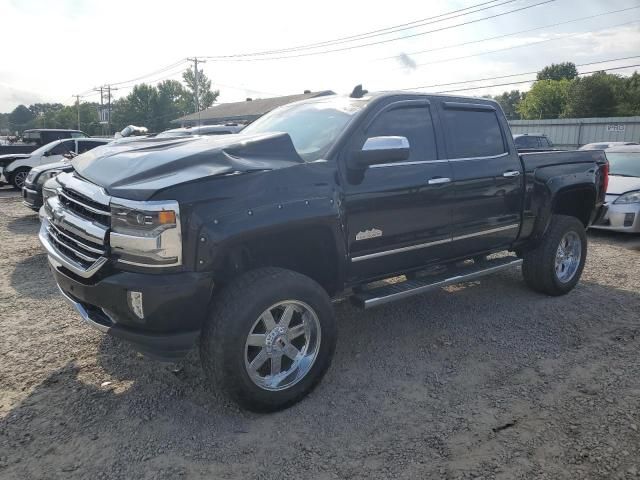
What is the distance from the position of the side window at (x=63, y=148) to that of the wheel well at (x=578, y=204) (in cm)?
1393

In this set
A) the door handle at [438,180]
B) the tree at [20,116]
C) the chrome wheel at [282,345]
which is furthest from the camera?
the tree at [20,116]

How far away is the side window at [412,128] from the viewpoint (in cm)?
397

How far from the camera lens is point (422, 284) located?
409cm

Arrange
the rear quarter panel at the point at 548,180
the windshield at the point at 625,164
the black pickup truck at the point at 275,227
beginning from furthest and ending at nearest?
the windshield at the point at 625,164 < the rear quarter panel at the point at 548,180 < the black pickup truck at the point at 275,227

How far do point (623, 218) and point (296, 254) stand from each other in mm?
7102

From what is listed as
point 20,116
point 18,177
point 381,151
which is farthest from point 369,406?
point 20,116

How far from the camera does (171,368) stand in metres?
3.80

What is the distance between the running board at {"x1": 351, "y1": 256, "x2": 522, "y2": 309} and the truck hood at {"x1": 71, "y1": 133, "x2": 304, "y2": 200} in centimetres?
114

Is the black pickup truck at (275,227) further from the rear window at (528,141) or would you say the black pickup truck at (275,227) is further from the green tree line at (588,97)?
the green tree line at (588,97)

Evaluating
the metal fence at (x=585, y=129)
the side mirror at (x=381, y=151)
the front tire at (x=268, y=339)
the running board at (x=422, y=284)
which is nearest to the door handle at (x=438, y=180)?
the side mirror at (x=381, y=151)

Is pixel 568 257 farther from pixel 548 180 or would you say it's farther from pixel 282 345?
pixel 282 345

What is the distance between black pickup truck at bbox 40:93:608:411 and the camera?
2873mm

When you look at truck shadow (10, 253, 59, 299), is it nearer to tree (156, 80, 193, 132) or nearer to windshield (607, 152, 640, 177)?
windshield (607, 152, 640, 177)

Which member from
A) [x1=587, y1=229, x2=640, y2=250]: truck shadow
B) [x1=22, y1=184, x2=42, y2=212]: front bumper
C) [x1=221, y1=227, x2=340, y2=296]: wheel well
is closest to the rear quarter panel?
[x1=221, y1=227, x2=340, y2=296]: wheel well
